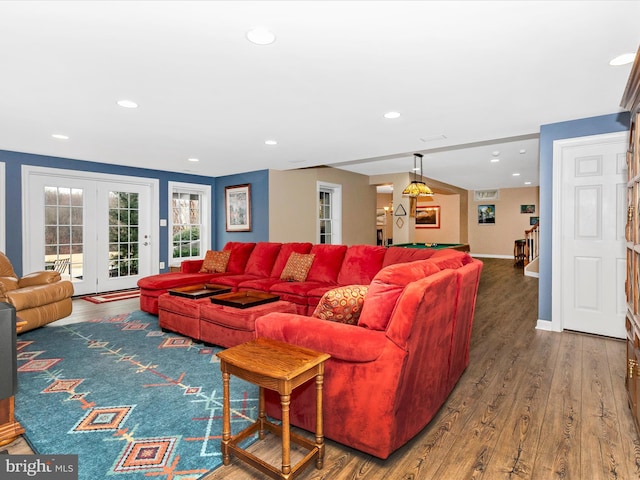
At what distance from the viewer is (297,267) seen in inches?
179

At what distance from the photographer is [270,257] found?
5062 millimetres

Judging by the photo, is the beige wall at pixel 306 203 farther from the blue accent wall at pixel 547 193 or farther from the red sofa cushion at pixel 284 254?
the blue accent wall at pixel 547 193

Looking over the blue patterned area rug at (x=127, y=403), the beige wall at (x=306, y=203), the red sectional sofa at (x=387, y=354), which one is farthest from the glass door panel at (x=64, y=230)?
the red sectional sofa at (x=387, y=354)

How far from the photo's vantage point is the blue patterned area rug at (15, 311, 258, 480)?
1.75 m

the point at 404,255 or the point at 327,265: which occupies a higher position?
the point at 404,255

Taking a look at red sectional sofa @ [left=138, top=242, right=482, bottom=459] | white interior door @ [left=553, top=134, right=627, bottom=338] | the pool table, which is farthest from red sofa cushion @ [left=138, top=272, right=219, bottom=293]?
white interior door @ [left=553, top=134, right=627, bottom=338]

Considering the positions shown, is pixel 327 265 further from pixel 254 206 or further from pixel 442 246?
pixel 442 246

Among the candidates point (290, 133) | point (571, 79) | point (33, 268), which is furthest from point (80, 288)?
point (571, 79)

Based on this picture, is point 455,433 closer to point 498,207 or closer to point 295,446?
point 295,446

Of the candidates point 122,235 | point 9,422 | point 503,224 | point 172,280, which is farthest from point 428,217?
point 9,422

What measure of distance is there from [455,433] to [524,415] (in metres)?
0.52

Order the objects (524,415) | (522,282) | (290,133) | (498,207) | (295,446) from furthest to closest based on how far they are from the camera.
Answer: (498,207) < (522,282) < (290,133) < (524,415) < (295,446)

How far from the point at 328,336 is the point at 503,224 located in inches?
460

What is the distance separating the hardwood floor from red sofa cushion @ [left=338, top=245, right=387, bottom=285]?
1.30 metres
